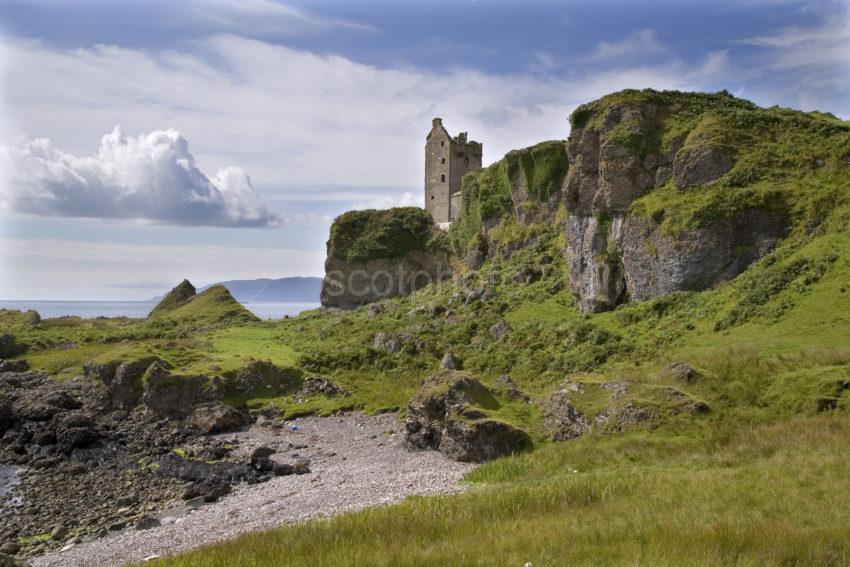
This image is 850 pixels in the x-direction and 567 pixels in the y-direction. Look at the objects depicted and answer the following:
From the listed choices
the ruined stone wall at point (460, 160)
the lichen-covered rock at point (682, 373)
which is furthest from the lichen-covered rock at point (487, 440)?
the ruined stone wall at point (460, 160)

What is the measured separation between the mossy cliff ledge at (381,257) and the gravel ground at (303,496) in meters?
50.4

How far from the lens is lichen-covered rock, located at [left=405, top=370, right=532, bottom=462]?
870 inches

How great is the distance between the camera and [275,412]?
115 feet

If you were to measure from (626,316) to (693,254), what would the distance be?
5153mm

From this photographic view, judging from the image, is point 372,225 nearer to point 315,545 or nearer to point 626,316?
point 626,316

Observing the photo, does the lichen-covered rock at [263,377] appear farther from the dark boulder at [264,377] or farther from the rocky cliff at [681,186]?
the rocky cliff at [681,186]

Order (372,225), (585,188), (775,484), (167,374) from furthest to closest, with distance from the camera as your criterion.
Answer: (372,225), (585,188), (167,374), (775,484)

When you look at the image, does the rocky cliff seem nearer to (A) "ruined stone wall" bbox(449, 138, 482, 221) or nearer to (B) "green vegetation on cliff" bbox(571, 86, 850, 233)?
(B) "green vegetation on cliff" bbox(571, 86, 850, 233)

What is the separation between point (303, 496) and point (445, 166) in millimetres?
69440

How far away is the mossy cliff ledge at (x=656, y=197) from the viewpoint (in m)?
33.5

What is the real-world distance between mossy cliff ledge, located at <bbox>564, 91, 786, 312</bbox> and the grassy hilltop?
11.6 inches

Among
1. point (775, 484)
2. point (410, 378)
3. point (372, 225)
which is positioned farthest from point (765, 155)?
point (372, 225)

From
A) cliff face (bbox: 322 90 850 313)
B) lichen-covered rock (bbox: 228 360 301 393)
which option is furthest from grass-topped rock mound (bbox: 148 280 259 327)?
cliff face (bbox: 322 90 850 313)

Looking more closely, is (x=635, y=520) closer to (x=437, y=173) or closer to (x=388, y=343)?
(x=388, y=343)
